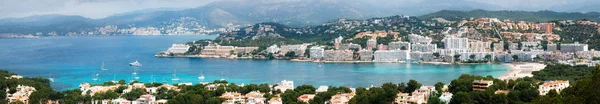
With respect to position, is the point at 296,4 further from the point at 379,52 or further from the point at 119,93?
the point at 119,93

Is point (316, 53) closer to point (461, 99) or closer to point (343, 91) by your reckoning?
point (343, 91)

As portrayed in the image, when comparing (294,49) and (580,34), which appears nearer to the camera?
(580,34)

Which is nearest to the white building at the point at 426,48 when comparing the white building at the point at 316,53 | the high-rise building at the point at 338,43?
the high-rise building at the point at 338,43

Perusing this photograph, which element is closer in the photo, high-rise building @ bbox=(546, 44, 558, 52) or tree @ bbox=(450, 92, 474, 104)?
tree @ bbox=(450, 92, 474, 104)

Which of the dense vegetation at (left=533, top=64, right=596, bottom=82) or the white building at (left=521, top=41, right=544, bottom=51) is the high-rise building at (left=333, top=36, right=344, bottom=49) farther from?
the dense vegetation at (left=533, top=64, right=596, bottom=82)

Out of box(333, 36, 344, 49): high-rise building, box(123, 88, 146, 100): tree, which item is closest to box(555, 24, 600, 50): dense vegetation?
box(333, 36, 344, 49): high-rise building

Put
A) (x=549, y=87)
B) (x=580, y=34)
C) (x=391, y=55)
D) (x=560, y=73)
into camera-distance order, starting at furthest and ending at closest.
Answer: (x=580, y=34)
(x=391, y=55)
(x=560, y=73)
(x=549, y=87)

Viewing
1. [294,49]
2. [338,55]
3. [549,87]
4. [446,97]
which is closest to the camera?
[446,97]

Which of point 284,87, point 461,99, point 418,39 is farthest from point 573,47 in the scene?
point 461,99

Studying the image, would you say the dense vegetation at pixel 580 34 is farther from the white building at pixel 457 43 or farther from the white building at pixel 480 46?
the white building at pixel 457 43
